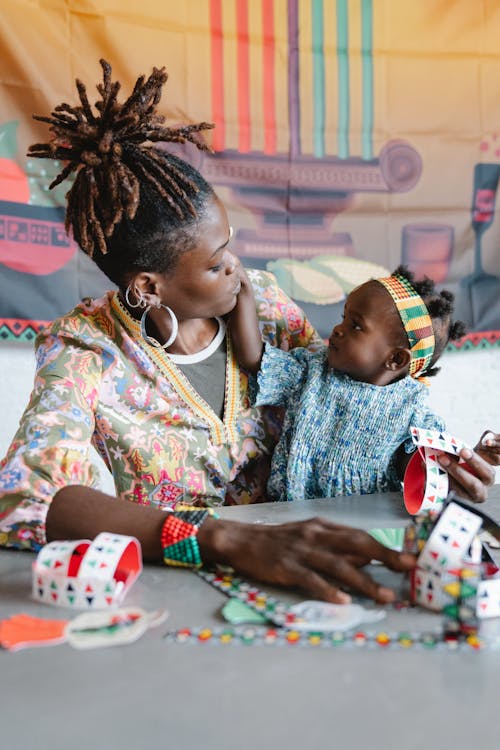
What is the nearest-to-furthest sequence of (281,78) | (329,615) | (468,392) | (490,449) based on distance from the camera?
1. (329,615)
2. (490,449)
3. (281,78)
4. (468,392)

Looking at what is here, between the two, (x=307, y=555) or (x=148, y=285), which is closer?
(x=307, y=555)

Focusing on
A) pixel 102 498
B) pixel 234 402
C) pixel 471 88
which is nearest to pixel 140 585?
pixel 102 498

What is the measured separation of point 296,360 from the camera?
199 cm

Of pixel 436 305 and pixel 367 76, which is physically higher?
pixel 367 76

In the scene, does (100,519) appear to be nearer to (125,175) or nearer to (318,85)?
(125,175)

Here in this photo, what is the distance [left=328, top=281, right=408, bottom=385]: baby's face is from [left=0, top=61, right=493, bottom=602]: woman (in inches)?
8.9

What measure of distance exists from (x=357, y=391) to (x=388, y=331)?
16 cm

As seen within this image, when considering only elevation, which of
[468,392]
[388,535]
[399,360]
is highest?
[399,360]

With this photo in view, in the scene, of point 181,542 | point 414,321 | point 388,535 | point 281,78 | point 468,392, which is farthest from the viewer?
point 468,392

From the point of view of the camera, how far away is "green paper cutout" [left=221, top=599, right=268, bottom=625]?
3.45 feet

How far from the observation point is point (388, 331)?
73.9 inches

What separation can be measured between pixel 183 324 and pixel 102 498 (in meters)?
0.67

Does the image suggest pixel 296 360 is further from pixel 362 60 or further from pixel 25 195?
pixel 362 60

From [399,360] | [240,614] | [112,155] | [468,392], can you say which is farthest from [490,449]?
[468,392]
